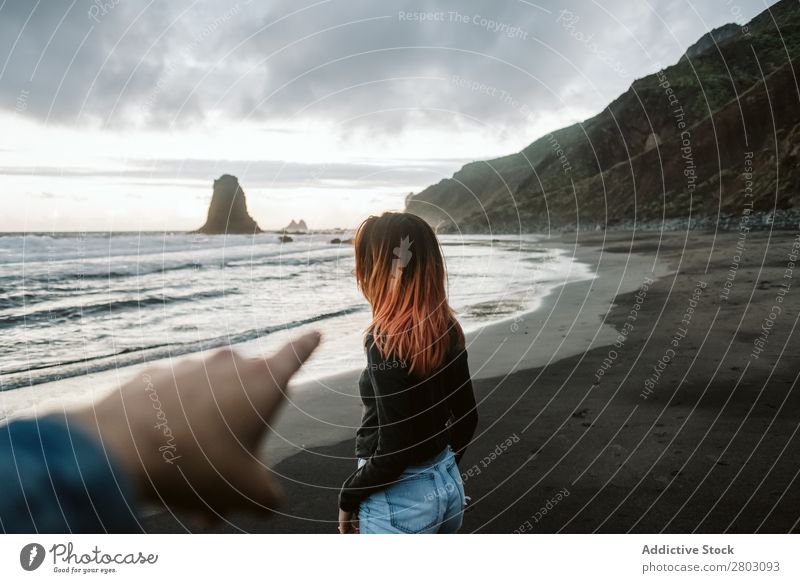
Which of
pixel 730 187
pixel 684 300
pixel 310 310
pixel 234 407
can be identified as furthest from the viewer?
pixel 730 187

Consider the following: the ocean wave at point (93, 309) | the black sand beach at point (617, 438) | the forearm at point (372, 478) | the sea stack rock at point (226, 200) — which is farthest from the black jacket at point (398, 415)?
the ocean wave at point (93, 309)

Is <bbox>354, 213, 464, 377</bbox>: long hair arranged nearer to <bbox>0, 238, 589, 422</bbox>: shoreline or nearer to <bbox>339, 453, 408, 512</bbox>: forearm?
<bbox>339, 453, 408, 512</bbox>: forearm

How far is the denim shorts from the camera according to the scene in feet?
6.07

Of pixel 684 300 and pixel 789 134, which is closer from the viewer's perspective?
pixel 684 300

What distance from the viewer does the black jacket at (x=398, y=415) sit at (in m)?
1.68

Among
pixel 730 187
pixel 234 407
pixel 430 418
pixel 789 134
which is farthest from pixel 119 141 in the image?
pixel 730 187

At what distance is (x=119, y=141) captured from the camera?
3.42 meters

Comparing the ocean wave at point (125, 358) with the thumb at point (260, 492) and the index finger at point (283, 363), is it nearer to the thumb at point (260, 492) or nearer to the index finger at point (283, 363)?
the thumb at point (260, 492)

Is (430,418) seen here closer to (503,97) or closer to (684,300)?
(503,97)

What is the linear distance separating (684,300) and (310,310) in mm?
5707

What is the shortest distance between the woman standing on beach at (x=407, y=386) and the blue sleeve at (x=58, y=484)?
1374mm
